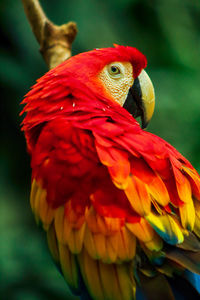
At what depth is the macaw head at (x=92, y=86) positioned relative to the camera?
76 centimetres

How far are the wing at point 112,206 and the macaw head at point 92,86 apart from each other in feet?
0.24

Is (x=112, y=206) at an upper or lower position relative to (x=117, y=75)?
lower

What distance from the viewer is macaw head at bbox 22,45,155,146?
2.49 ft

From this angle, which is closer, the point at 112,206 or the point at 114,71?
the point at 112,206

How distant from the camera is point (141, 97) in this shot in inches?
38.7

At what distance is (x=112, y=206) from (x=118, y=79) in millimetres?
404

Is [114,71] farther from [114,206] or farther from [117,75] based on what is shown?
[114,206]

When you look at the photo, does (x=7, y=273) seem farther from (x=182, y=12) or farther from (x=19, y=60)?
(x=182, y=12)

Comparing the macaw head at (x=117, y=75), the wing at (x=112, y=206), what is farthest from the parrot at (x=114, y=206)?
the macaw head at (x=117, y=75)

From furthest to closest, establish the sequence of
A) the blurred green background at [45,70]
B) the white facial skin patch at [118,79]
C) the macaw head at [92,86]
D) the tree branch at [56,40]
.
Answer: the blurred green background at [45,70], the tree branch at [56,40], the white facial skin patch at [118,79], the macaw head at [92,86]

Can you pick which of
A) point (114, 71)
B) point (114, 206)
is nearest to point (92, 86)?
point (114, 71)

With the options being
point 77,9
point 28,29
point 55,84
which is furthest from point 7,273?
point 77,9

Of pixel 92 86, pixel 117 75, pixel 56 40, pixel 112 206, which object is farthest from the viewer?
pixel 56 40

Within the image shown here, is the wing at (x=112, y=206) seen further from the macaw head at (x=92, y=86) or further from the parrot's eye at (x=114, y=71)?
the parrot's eye at (x=114, y=71)
